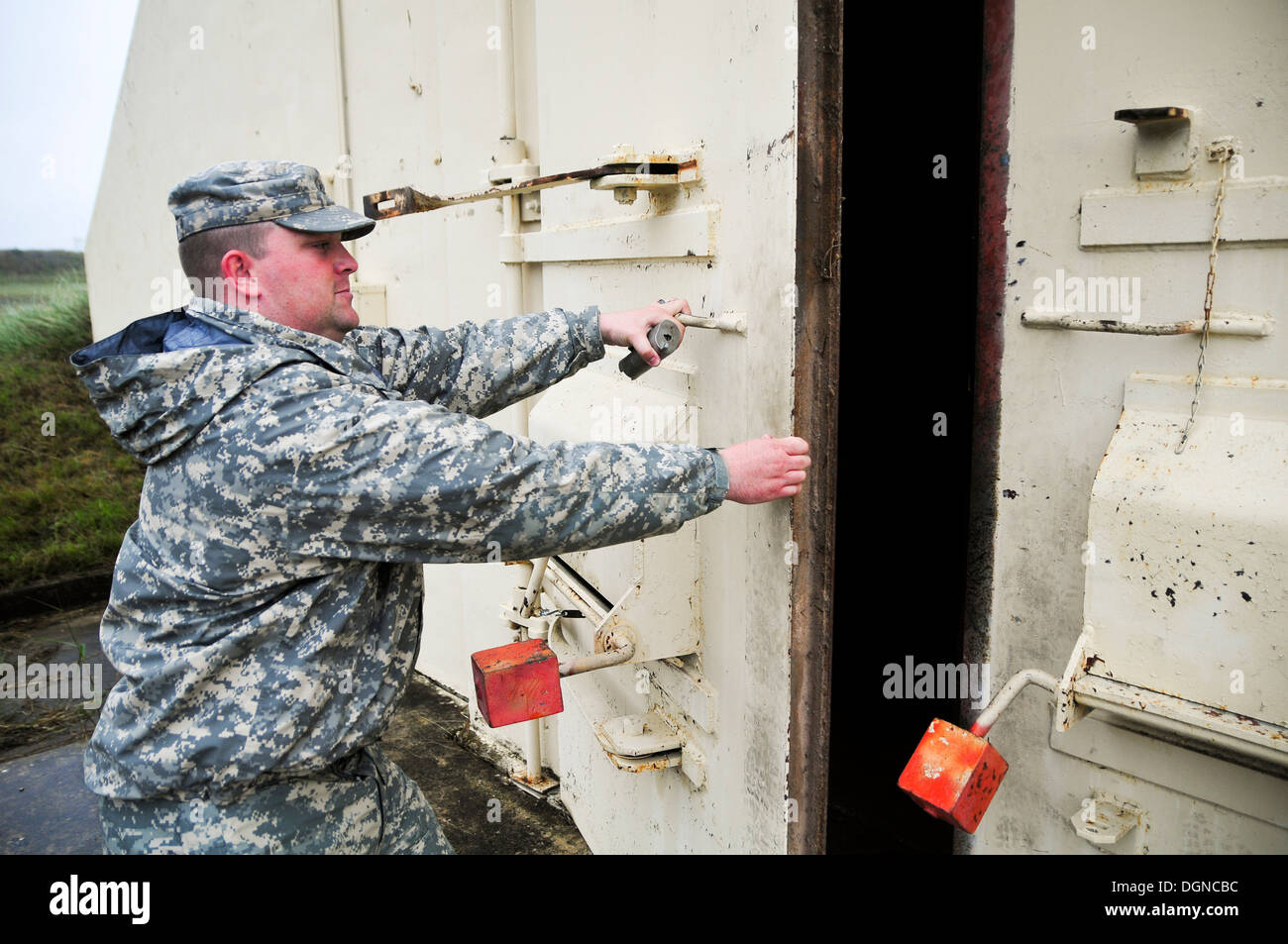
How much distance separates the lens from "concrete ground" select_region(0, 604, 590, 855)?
3.36 meters

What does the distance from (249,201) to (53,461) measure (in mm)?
5983

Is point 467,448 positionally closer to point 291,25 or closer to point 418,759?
point 418,759

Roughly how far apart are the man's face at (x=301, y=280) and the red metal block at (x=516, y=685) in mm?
789

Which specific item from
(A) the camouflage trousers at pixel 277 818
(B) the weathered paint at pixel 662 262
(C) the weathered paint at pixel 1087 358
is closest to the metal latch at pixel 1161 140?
(C) the weathered paint at pixel 1087 358

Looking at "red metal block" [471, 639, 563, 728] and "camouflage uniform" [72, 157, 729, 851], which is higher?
"camouflage uniform" [72, 157, 729, 851]

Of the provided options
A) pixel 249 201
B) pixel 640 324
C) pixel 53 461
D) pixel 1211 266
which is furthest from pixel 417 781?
pixel 53 461

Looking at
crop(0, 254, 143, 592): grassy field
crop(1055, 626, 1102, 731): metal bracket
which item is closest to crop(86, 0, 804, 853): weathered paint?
crop(1055, 626, 1102, 731): metal bracket

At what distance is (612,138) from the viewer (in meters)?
2.34

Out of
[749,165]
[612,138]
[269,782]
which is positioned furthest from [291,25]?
[269,782]

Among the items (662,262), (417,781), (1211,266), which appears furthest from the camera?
(417,781)

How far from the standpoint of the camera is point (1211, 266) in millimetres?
1375

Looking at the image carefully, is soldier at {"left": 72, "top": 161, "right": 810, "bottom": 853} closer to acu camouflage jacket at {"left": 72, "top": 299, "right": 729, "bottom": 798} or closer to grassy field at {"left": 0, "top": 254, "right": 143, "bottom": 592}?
acu camouflage jacket at {"left": 72, "top": 299, "right": 729, "bottom": 798}

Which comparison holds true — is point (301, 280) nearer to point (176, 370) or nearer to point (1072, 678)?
point (176, 370)

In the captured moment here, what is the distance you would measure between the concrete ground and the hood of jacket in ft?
6.79
